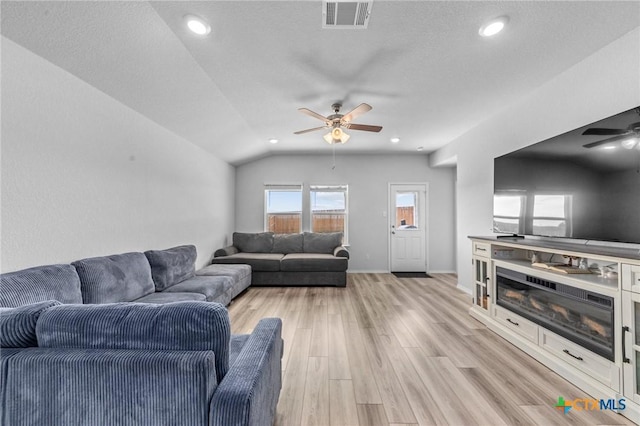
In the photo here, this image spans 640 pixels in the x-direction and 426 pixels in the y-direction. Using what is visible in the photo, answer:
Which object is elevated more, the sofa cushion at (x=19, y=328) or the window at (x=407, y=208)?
the window at (x=407, y=208)

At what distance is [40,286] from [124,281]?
0.68 meters

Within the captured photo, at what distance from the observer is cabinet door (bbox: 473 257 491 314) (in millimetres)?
2982

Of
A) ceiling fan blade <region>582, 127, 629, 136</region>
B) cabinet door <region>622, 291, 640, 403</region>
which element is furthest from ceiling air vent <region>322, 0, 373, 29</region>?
cabinet door <region>622, 291, 640, 403</region>

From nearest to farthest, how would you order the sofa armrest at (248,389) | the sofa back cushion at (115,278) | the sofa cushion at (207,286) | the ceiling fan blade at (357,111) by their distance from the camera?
the sofa armrest at (248,389) < the sofa back cushion at (115,278) < the ceiling fan blade at (357,111) < the sofa cushion at (207,286)

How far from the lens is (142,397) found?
0.88m

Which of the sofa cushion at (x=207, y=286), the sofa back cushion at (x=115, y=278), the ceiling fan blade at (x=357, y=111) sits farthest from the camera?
the sofa cushion at (x=207, y=286)

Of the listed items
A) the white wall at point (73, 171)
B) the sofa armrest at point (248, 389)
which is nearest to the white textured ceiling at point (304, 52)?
the white wall at point (73, 171)

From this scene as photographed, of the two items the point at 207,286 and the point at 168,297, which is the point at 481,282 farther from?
the point at 168,297

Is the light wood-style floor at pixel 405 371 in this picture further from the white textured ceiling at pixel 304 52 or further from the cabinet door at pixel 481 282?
the white textured ceiling at pixel 304 52

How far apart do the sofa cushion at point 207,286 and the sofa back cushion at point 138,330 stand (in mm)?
1931

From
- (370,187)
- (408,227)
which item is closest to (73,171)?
(370,187)

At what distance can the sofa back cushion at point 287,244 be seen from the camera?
214 inches

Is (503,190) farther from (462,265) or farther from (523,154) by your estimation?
(462,265)

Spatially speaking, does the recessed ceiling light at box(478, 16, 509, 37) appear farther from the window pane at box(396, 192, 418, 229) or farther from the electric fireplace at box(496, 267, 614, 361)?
the window pane at box(396, 192, 418, 229)
